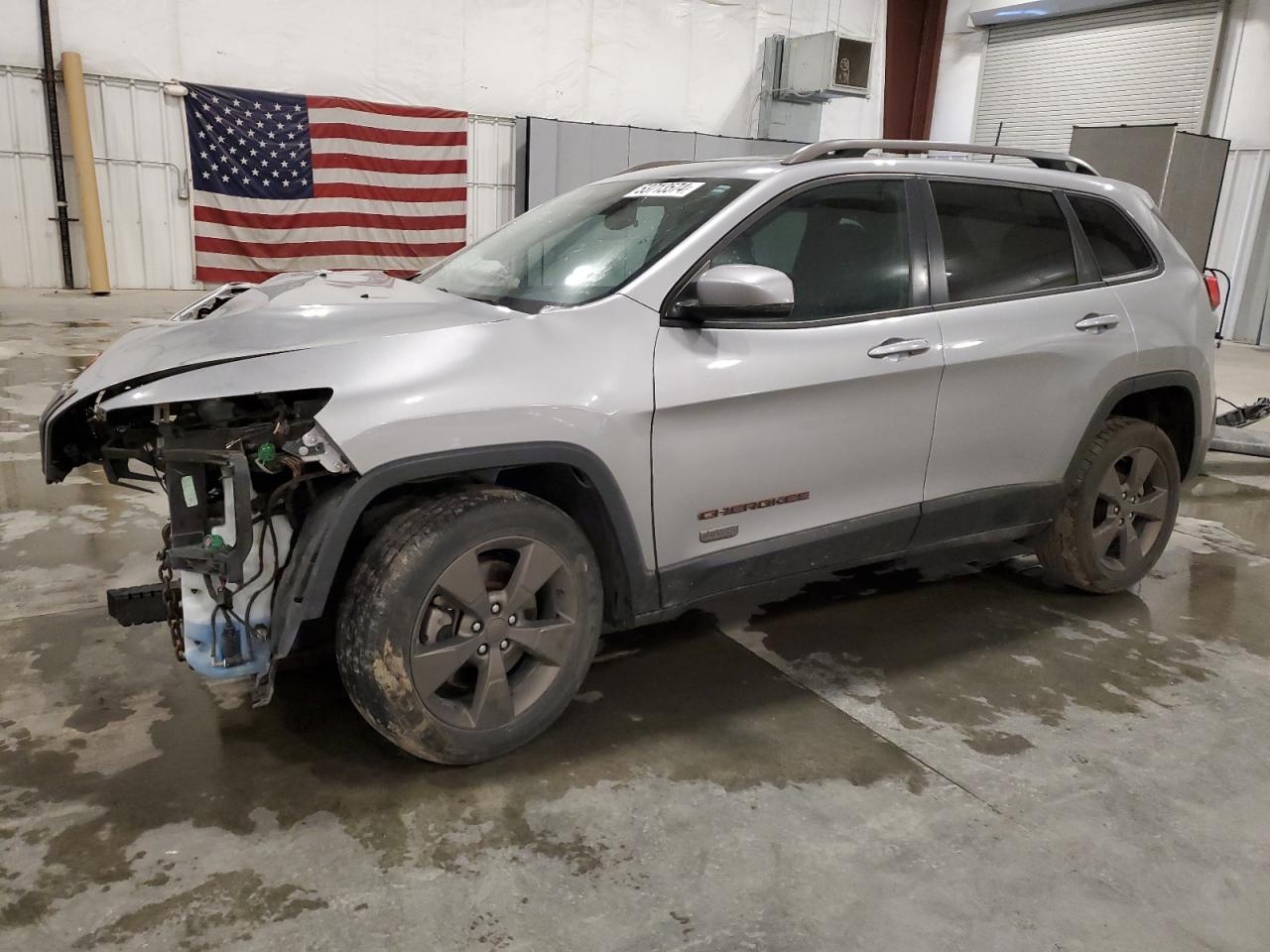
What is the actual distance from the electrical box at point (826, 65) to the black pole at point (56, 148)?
10.1 m

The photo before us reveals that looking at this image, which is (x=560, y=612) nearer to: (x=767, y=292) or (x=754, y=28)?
(x=767, y=292)

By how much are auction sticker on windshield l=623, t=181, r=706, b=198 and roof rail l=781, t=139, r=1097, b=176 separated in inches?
11.7

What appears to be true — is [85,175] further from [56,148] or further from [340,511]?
[340,511]

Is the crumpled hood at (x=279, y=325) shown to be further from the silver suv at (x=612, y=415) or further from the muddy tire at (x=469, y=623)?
the muddy tire at (x=469, y=623)

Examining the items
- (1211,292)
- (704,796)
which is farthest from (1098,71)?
(704,796)

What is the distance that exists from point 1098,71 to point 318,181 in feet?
38.6

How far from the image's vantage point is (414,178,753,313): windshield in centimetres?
278

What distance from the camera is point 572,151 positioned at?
1410 centimetres

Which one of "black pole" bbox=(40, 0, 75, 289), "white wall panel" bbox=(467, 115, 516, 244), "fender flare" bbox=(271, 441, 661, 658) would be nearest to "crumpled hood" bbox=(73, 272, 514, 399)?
"fender flare" bbox=(271, 441, 661, 658)

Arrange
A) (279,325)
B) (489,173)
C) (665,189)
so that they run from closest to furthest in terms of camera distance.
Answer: (279,325) < (665,189) < (489,173)

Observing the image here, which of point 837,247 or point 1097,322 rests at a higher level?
point 837,247

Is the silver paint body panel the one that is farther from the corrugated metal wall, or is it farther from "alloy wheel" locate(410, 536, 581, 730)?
the corrugated metal wall

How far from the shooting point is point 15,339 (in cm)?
909

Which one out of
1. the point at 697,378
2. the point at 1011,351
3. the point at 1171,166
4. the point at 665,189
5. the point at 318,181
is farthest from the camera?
the point at 318,181
